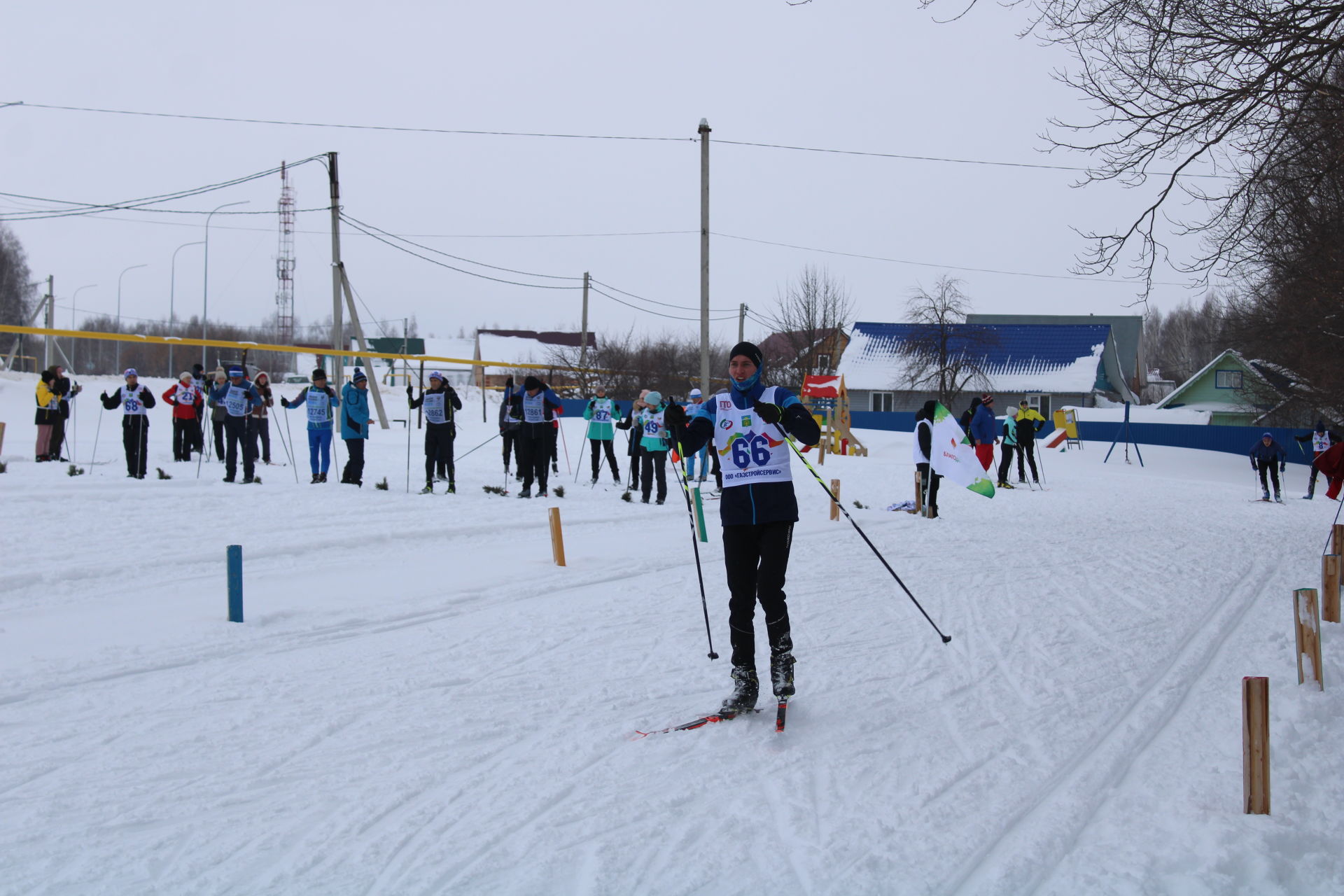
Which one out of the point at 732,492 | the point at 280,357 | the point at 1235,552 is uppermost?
the point at 280,357

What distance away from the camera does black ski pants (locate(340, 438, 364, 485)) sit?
50.1ft

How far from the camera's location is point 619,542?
12.2m

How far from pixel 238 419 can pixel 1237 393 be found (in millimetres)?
49811

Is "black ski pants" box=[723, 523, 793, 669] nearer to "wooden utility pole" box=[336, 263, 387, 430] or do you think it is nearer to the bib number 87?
the bib number 87

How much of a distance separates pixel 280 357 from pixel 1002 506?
3950cm

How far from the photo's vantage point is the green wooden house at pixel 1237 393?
38531mm

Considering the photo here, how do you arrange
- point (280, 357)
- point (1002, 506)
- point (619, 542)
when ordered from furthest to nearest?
point (280, 357) → point (1002, 506) → point (619, 542)

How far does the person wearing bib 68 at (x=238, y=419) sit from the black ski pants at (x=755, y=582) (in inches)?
438

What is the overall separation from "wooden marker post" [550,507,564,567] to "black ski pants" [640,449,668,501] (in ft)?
18.5

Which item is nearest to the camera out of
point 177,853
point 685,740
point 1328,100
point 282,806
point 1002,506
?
point 177,853

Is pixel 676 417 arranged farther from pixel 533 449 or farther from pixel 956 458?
pixel 533 449

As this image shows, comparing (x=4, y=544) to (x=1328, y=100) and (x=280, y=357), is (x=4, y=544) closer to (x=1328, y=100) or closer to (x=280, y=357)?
(x=1328, y=100)

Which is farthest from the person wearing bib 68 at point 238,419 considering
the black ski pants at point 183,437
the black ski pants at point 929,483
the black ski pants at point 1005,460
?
the black ski pants at point 1005,460

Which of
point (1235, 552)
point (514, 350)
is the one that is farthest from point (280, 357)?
point (1235, 552)
